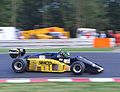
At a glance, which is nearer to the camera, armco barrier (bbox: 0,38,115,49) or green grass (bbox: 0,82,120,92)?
green grass (bbox: 0,82,120,92)

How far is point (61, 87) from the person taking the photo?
7711 mm

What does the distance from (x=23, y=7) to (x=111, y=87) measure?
41811 millimetres

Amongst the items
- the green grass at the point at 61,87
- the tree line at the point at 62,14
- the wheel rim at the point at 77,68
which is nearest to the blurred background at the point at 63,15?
the tree line at the point at 62,14

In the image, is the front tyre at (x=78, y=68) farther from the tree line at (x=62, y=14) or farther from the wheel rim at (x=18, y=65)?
the tree line at (x=62, y=14)

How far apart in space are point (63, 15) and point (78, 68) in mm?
35731

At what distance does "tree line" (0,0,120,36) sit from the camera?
41.2 m

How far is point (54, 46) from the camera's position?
20.5 meters

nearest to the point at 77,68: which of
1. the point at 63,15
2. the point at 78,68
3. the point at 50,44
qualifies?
the point at 78,68

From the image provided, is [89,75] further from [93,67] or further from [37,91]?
[37,91]

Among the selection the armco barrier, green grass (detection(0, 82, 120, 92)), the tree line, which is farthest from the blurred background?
green grass (detection(0, 82, 120, 92))

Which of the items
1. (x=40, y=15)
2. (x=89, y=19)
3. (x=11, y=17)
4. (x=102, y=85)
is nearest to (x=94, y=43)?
(x=102, y=85)

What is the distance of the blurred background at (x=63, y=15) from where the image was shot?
4094 centimetres

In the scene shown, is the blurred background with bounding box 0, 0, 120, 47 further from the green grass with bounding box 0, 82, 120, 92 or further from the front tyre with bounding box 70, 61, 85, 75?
the green grass with bounding box 0, 82, 120, 92

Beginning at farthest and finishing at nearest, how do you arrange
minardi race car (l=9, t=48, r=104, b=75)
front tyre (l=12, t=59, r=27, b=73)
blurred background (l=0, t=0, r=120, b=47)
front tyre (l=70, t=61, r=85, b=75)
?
blurred background (l=0, t=0, r=120, b=47), front tyre (l=12, t=59, r=27, b=73), minardi race car (l=9, t=48, r=104, b=75), front tyre (l=70, t=61, r=85, b=75)
